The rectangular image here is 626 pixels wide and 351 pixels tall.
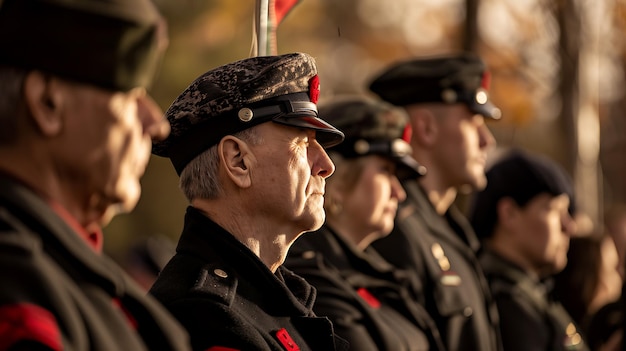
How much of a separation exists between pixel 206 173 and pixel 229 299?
51 cm

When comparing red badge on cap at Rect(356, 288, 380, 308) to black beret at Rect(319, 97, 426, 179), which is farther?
black beret at Rect(319, 97, 426, 179)

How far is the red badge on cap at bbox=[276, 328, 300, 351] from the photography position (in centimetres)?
389

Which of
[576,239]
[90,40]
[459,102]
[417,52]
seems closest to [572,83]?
[576,239]

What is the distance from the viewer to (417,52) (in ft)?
98.6

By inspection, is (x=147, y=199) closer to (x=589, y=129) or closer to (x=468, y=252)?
(x=589, y=129)

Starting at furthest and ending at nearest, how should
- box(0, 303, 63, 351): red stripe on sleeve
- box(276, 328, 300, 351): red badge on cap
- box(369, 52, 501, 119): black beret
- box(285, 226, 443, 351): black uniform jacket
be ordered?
box(369, 52, 501, 119): black beret → box(285, 226, 443, 351): black uniform jacket → box(276, 328, 300, 351): red badge on cap → box(0, 303, 63, 351): red stripe on sleeve

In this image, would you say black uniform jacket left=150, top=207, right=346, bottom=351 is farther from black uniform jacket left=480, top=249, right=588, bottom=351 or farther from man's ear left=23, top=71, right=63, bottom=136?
black uniform jacket left=480, top=249, right=588, bottom=351

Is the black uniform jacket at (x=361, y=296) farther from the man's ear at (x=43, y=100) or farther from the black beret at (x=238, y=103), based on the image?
the man's ear at (x=43, y=100)

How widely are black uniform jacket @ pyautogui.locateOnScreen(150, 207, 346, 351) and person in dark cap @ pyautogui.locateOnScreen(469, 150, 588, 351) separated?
3445mm

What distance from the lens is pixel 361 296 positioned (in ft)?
17.9

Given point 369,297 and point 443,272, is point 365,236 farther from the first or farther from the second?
point 443,272

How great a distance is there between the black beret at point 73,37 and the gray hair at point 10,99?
19mm

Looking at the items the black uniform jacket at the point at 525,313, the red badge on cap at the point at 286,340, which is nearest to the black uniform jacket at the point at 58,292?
the red badge on cap at the point at 286,340

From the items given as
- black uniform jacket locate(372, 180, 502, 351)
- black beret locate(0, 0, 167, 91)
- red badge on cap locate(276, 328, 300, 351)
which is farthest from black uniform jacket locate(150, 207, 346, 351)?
black uniform jacket locate(372, 180, 502, 351)
